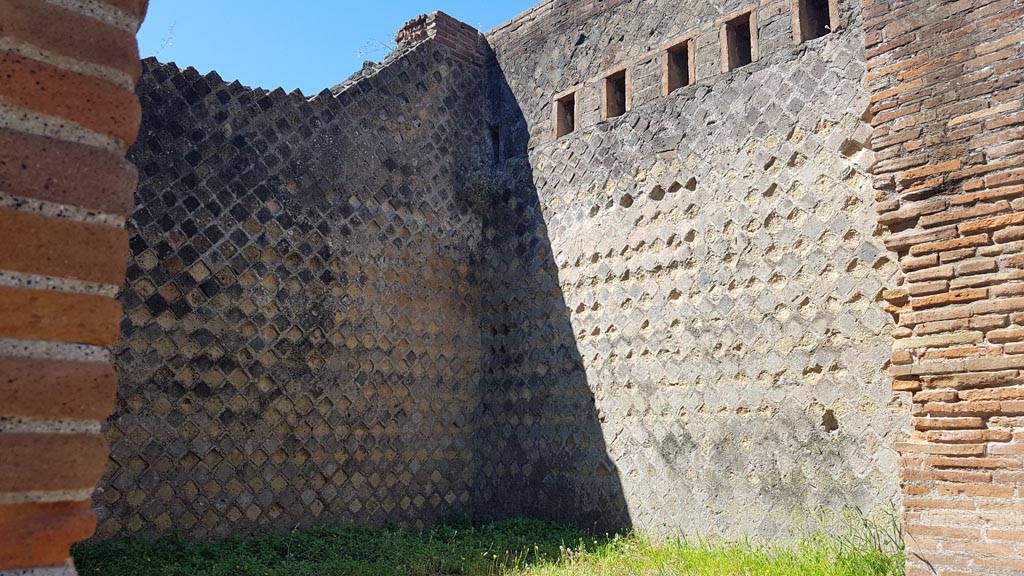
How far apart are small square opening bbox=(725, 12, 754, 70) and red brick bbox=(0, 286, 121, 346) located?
18.9 feet

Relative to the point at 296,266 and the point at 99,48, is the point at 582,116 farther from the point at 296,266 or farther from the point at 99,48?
the point at 99,48

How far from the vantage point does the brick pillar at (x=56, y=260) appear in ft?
3.88

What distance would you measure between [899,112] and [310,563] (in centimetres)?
452

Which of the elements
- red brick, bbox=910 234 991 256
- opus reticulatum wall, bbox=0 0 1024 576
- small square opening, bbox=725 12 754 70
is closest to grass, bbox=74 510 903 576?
opus reticulatum wall, bbox=0 0 1024 576

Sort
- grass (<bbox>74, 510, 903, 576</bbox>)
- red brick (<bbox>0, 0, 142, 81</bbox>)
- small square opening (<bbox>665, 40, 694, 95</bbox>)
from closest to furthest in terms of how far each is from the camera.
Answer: red brick (<bbox>0, 0, 142, 81</bbox>)
grass (<bbox>74, 510, 903, 576</bbox>)
small square opening (<bbox>665, 40, 694, 95</bbox>)

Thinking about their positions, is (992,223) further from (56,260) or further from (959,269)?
(56,260)

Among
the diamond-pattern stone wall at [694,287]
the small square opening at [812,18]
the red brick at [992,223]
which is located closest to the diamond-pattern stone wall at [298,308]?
the diamond-pattern stone wall at [694,287]

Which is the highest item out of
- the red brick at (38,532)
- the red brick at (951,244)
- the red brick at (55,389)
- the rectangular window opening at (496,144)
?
the rectangular window opening at (496,144)

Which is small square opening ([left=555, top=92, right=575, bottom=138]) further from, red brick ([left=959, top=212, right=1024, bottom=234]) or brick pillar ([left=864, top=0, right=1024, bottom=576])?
red brick ([left=959, top=212, right=1024, bottom=234])

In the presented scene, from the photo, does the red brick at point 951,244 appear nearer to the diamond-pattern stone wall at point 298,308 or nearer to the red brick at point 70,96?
the red brick at point 70,96

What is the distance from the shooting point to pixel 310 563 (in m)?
5.41

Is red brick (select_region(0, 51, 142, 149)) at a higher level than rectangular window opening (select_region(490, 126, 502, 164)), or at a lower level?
lower

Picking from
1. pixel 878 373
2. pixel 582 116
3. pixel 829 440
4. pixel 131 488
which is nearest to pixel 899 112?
pixel 878 373

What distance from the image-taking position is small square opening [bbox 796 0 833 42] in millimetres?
5828
